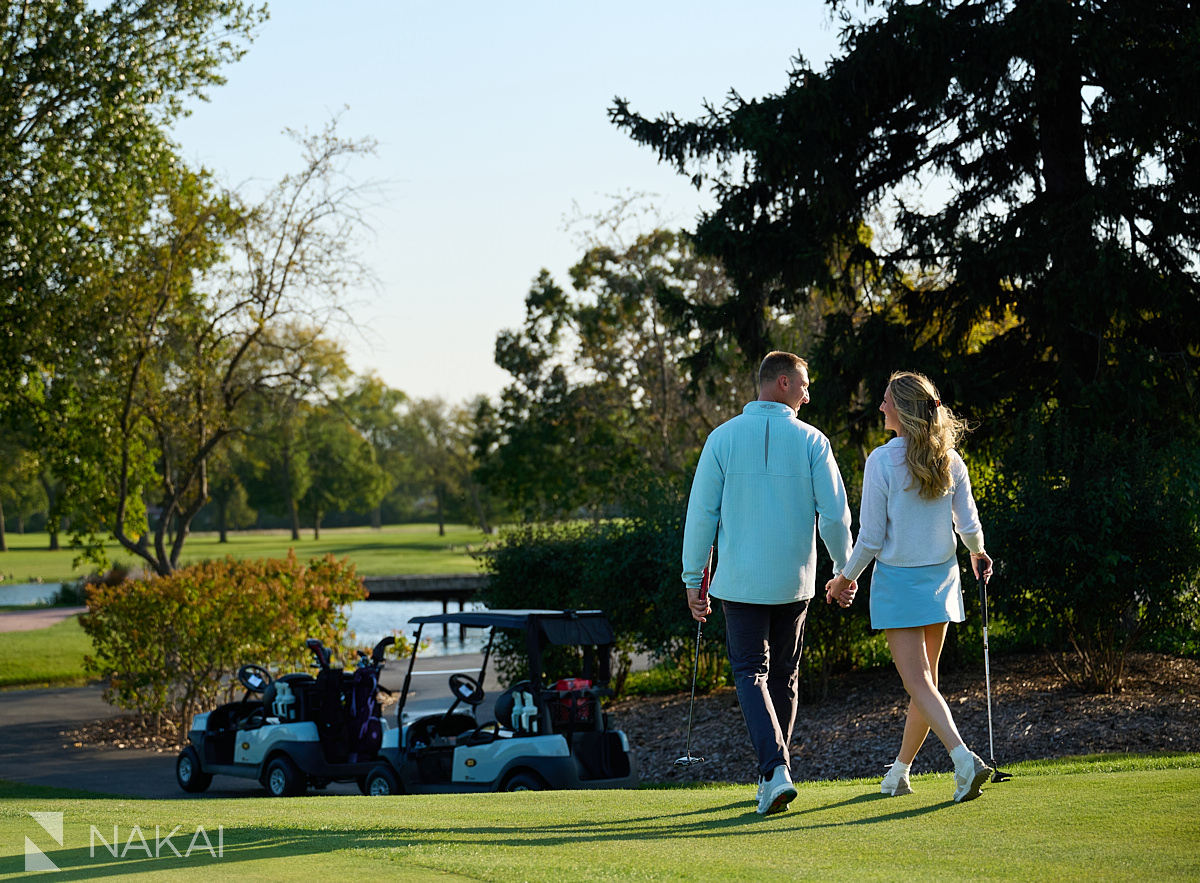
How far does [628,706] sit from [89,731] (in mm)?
6854

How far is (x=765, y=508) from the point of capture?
5.47 m

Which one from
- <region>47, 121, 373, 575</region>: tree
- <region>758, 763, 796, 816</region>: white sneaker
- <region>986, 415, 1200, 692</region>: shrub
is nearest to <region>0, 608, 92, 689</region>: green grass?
<region>47, 121, 373, 575</region>: tree

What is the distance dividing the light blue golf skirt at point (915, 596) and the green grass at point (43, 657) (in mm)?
16097

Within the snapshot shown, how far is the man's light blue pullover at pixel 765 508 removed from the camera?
5418 mm

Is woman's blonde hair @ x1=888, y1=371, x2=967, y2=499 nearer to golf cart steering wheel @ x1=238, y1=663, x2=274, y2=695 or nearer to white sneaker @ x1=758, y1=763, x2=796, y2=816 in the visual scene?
white sneaker @ x1=758, y1=763, x2=796, y2=816

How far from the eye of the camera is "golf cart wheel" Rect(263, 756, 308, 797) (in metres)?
10.4

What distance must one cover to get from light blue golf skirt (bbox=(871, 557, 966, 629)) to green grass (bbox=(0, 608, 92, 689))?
1610 centimetres

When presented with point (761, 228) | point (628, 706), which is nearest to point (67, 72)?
point (761, 228)

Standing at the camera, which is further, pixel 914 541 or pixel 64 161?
pixel 64 161

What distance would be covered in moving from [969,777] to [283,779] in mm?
7084

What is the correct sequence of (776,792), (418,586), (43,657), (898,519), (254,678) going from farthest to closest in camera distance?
1. (418,586)
2. (43,657)
3. (254,678)
4. (898,519)
5. (776,792)

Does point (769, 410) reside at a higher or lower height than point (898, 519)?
higher

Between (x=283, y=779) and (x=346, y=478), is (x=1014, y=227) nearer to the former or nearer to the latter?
(x=283, y=779)

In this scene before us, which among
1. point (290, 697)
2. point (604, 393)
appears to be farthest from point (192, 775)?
point (604, 393)
